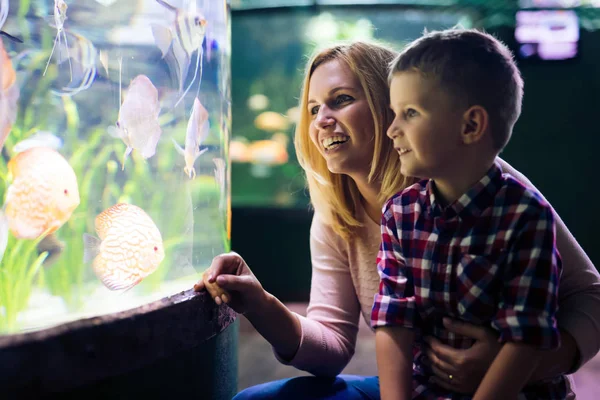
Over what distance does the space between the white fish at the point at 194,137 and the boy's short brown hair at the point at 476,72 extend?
0.94m

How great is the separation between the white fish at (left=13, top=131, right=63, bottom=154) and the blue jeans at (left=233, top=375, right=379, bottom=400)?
35.3 inches

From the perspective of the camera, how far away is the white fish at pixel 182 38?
1638mm

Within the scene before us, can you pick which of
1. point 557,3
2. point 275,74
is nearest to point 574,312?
point 557,3

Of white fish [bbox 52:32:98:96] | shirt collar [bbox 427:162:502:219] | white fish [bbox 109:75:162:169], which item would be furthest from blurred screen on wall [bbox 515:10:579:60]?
shirt collar [bbox 427:162:502:219]

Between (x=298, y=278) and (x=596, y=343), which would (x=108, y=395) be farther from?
(x=298, y=278)

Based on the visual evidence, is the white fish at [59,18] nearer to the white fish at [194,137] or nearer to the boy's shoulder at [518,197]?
the white fish at [194,137]

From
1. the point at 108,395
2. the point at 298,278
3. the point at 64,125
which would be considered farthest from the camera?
the point at 298,278

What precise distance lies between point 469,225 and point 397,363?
0.31m

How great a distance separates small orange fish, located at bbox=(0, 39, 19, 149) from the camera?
140cm

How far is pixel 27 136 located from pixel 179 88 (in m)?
0.47

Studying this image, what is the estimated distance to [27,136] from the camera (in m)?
1.46

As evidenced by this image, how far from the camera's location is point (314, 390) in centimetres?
148

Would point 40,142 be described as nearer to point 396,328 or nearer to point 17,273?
point 17,273

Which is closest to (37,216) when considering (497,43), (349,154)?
(349,154)
